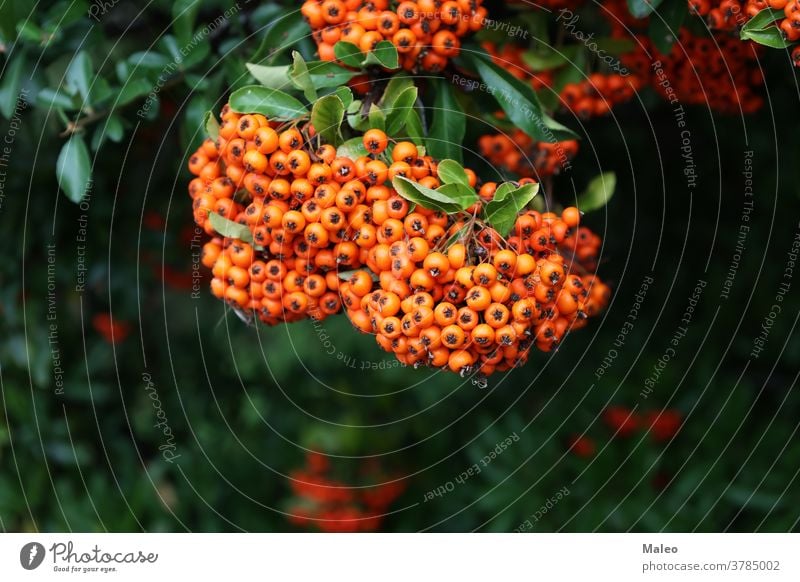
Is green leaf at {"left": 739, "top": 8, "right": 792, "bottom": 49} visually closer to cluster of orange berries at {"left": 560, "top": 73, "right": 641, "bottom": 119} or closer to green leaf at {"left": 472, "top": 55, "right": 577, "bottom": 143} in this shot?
green leaf at {"left": 472, "top": 55, "right": 577, "bottom": 143}

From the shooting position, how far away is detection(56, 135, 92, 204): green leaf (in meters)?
2.37

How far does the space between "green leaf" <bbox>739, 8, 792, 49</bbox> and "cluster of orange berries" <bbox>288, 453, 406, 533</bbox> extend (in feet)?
9.75

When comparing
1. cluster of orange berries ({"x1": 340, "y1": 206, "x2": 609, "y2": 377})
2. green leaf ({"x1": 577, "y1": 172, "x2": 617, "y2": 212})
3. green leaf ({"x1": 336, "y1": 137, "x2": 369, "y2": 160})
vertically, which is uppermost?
green leaf ({"x1": 336, "y1": 137, "x2": 369, "y2": 160})

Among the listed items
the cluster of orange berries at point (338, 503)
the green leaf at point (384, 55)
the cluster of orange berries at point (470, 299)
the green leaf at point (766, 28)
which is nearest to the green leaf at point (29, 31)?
the green leaf at point (384, 55)

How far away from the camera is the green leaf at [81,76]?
247 cm

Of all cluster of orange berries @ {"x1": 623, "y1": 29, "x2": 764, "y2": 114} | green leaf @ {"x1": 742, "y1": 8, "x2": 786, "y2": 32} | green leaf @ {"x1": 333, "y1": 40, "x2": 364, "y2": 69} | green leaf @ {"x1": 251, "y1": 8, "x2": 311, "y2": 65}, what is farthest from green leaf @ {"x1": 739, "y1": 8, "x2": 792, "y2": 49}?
green leaf @ {"x1": 251, "y1": 8, "x2": 311, "y2": 65}

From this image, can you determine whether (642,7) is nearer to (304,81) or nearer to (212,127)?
(304,81)

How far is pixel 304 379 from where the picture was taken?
4824 mm

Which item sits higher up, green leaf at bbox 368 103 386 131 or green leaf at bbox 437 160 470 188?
green leaf at bbox 368 103 386 131

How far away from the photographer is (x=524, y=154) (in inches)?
102
